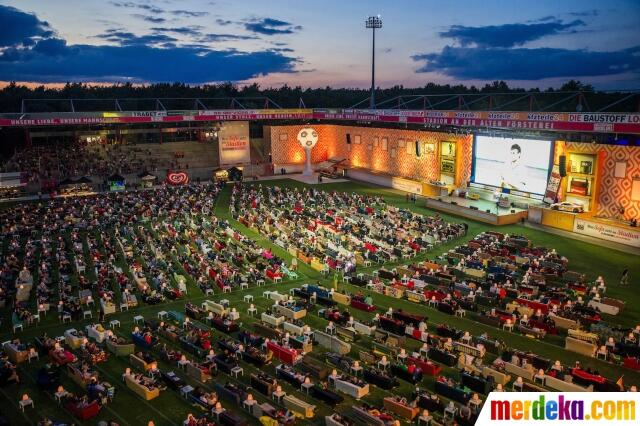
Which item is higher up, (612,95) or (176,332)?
(612,95)

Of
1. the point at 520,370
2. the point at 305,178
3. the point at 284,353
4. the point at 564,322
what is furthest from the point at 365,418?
the point at 305,178

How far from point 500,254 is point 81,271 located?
70.0 ft

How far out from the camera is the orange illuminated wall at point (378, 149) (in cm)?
4734

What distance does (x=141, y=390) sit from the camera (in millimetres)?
14898

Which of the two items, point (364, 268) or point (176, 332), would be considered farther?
point (364, 268)

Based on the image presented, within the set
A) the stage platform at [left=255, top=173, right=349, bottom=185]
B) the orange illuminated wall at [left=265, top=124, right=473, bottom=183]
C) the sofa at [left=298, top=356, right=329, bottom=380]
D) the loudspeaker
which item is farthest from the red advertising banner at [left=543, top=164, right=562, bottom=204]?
the sofa at [left=298, top=356, right=329, bottom=380]

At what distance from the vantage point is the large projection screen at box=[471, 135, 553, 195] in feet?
123

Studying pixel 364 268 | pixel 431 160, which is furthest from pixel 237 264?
pixel 431 160

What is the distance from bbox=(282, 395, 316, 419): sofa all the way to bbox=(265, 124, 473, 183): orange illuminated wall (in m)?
34.7

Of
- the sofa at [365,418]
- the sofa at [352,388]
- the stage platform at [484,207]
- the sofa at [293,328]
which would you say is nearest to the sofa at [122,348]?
the sofa at [293,328]

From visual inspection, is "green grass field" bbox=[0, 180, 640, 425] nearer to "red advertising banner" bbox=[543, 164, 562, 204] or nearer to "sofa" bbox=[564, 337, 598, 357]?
"sofa" bbox=[564, 337, 598, 357]

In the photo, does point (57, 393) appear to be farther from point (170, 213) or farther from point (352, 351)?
point (170, 213)

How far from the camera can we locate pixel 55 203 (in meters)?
39.9

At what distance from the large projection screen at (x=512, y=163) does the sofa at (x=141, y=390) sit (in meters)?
31.7
